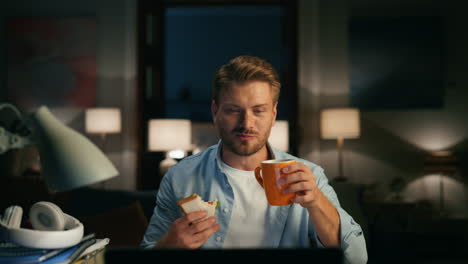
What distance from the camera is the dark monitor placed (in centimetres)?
48

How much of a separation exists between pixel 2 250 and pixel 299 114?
3.72 meters

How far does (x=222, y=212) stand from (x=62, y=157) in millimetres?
607

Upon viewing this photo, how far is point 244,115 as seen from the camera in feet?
3.92

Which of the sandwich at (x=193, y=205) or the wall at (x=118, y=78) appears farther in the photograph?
the wall at (x=118, y=78)

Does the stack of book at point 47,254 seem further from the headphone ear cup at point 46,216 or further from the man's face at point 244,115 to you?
the man's face at point 244,115

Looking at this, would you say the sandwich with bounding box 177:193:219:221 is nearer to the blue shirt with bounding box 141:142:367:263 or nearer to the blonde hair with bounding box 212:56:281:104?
the blue shirt with bounding box 141:142:367:263

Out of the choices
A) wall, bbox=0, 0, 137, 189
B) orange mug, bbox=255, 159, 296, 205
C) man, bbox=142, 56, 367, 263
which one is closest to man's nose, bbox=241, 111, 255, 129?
man, bbox=142, 56, 367, 263

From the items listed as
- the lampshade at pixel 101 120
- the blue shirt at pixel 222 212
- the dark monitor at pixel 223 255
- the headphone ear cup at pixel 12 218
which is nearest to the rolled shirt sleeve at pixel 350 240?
the blue shirt at pixel 222 212

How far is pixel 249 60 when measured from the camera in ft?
4.10

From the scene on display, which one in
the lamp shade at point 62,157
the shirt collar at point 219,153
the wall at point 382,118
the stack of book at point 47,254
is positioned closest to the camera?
the lamp shade at point 62,157

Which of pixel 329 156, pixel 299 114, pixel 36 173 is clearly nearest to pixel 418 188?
pixel 329 156

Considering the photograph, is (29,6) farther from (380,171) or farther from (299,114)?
(380,171)

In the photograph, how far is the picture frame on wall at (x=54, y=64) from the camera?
14.8ft

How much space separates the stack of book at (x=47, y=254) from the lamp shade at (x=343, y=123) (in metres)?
3.25
